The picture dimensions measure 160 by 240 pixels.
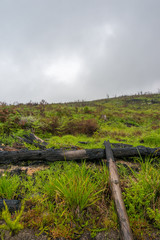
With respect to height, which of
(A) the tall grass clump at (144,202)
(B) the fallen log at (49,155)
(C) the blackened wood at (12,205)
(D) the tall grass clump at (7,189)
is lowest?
(A) the tall grass clump at (144,202)

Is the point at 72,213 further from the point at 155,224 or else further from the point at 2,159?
the point at 2,159

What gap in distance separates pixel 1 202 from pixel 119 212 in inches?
77.5

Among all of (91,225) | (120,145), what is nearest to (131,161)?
(120,145)

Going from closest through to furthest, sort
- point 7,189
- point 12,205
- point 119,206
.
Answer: point 119,206, point 12,205, point 7,189

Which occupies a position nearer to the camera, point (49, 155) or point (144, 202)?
point (144, 202)

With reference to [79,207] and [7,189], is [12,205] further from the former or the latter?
[79,207]

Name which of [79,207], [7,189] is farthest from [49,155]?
[79,207]

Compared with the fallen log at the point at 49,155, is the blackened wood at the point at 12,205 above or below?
below

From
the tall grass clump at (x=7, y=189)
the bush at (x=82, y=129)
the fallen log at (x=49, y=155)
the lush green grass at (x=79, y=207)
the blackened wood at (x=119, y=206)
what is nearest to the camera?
the blackened wood at (x=119, y=206)

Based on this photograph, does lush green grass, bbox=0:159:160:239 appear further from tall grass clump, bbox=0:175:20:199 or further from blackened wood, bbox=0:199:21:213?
blackened wood, bbox=0:199:21:213

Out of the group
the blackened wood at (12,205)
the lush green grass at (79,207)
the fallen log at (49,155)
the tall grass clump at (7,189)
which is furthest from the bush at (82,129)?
the blackened wood at (12,205)

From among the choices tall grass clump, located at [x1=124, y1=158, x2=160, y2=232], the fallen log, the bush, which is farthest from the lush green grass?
the bush

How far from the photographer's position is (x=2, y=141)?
571 cm

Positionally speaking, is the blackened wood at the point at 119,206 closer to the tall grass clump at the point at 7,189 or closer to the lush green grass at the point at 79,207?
the lush green grass at the point at 79,207
